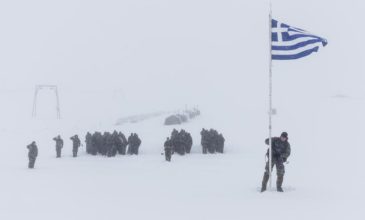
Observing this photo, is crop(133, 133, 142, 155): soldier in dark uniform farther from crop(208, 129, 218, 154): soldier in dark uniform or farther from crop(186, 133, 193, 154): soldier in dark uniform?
crop(208, 129, 218, 154): soldier in dark uniform

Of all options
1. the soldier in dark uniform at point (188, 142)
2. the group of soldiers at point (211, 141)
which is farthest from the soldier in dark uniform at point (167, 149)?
the group of soldiers at point (211, 141)

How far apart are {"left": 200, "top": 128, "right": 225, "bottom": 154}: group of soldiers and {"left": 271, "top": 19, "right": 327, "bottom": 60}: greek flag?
14.8 metres

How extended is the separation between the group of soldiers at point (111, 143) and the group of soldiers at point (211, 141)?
392 cm

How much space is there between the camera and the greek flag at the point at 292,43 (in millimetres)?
14594

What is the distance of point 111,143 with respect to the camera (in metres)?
29.4

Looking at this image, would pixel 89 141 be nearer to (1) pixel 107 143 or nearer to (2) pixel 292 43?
(1) pixel 107 143

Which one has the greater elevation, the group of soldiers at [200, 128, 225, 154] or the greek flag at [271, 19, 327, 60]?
the greek flag at [271, 19, 327, 60]

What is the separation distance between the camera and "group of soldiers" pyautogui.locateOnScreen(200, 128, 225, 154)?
96.5 feet

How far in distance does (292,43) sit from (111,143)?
666 inches

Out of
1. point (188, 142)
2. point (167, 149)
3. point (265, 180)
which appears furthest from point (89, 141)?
point (265, 180)

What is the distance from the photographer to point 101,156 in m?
29.7

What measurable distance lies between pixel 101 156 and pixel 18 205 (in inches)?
636

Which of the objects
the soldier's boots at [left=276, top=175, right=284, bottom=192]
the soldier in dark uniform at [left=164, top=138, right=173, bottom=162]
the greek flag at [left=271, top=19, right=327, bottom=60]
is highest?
the greek flag at [left=271, top=19, right=327, bottom=60]

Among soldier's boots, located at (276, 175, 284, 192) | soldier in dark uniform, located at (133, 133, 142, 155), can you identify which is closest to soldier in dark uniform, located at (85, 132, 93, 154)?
soldier in dark uniform, located at (133, 133, 142, 155)
